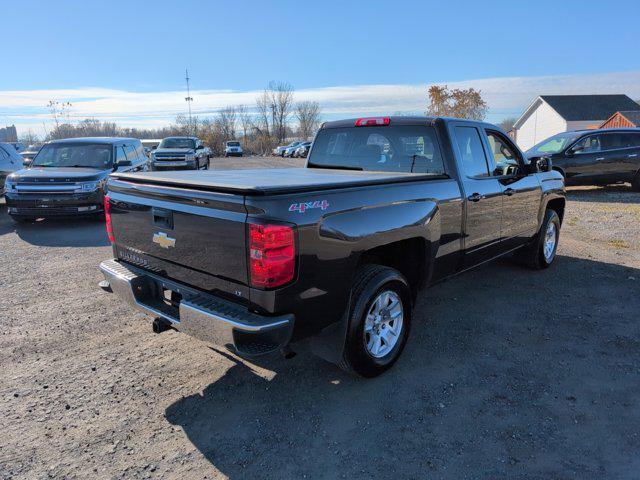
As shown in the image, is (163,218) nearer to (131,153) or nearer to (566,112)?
(131,153)

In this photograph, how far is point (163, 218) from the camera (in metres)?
3.19

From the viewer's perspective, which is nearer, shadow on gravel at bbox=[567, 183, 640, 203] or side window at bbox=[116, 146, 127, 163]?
side window at bbox=[116, 146, 127, 163]

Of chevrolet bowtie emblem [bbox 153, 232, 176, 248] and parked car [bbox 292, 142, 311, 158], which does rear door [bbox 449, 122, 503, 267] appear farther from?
parked car [bbox 292, 142, 311, 158]

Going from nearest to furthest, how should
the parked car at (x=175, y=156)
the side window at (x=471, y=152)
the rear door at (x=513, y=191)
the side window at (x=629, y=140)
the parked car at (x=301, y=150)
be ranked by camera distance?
the side window at (x=471, y=152) → the rear door at (x=513, y=191) → the side window at (x=629, y=140) → the parked car at (x=175, y=156) → the parked car at (x=301, y=150)

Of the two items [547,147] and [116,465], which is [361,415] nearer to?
[116,465]

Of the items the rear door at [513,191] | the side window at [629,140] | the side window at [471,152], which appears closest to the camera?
the side window at [471,152]

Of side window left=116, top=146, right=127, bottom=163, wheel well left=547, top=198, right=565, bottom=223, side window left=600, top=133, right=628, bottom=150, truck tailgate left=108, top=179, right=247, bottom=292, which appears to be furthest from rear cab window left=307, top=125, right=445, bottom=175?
side window left=600, top=133, right=628, bottom=150

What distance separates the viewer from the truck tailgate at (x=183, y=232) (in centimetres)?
273

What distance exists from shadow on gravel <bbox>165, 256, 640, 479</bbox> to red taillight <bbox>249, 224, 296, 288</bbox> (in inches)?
41.7

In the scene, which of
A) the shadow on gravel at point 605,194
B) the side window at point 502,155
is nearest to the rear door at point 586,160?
the shadow on gravel at point 605,194

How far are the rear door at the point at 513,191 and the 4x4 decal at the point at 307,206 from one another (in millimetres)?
2696

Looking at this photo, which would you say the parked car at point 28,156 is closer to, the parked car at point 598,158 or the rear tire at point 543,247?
the rear tire at point 543,247

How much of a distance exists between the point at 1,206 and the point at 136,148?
4.20 metres

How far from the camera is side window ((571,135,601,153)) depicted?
42.7 feet
